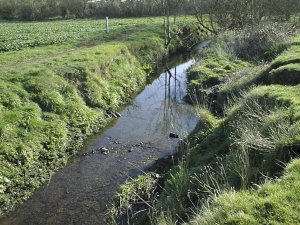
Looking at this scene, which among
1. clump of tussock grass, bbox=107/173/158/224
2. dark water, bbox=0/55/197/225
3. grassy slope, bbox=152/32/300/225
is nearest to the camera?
grassy slope, bbox=152/32/300/225

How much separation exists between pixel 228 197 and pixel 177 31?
30604 millimetres

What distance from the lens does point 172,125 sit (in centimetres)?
1722

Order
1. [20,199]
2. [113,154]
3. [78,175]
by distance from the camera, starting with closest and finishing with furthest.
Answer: [20,199]
[78,175]
[113,154]

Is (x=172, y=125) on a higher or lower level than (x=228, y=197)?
lower

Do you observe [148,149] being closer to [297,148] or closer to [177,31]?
[297,148]

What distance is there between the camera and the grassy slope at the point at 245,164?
22.0 ft

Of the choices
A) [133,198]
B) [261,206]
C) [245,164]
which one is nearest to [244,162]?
[245,164]

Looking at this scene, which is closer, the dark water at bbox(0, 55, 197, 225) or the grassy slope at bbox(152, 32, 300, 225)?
the grassy slope at bbox(152, 32, 300, 225)

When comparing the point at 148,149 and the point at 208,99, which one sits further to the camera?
the point at 208,99

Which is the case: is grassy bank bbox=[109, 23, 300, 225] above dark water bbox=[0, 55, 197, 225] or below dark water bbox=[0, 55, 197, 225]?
above

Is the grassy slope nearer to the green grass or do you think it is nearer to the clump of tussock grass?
the green grass

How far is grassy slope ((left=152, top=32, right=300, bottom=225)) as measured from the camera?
6715mm

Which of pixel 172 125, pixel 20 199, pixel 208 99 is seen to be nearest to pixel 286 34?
pixel 208 99

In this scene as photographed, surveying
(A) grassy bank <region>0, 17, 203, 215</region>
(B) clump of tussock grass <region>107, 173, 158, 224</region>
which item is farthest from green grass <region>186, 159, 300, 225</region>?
(A) grassy bank <region>0, 17, 203, 215</region>
